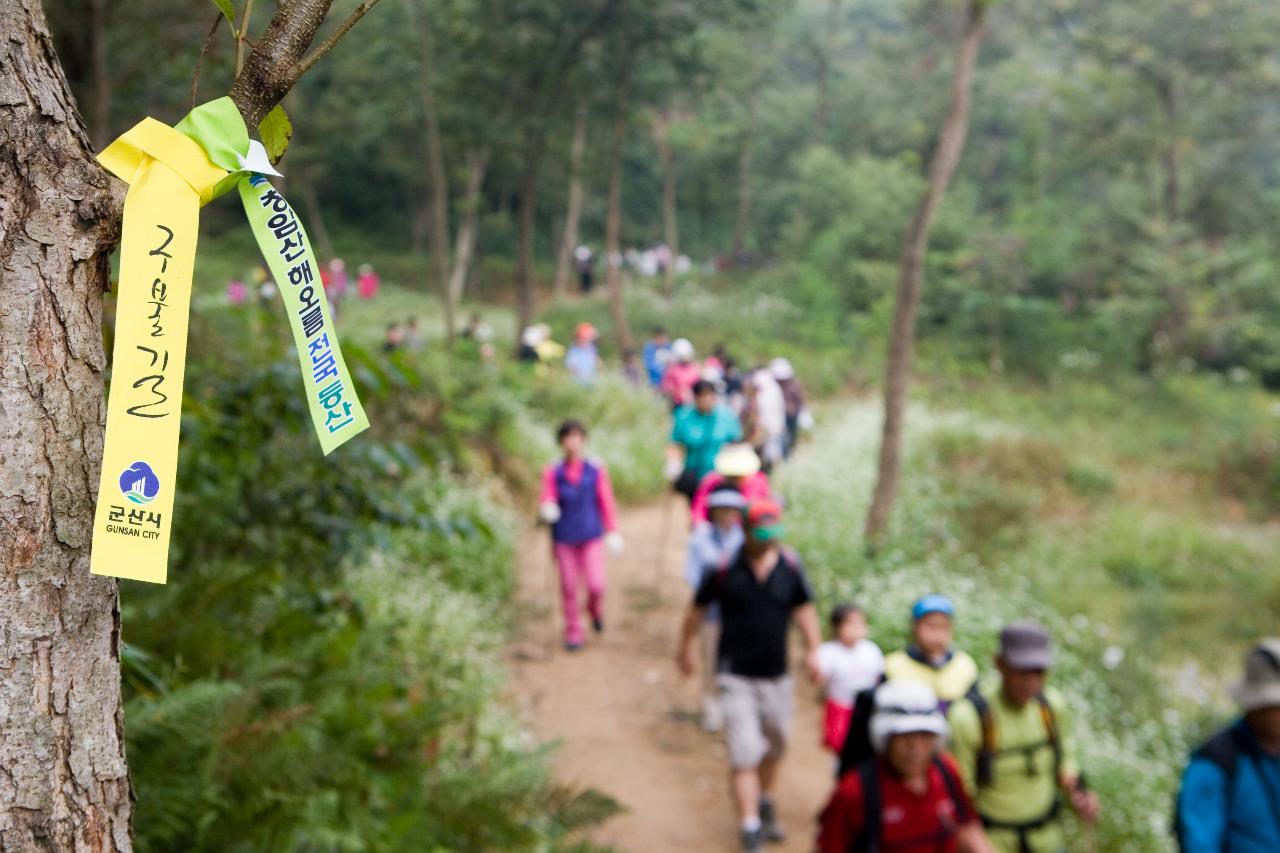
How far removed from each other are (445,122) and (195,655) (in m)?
19.4

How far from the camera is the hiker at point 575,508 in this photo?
Answer: 7.32m

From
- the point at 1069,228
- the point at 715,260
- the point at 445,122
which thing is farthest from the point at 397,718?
the point at 715,260

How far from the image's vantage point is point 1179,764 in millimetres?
6875

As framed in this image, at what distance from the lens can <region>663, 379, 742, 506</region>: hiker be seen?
8.14 metres

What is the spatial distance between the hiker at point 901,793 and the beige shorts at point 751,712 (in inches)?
57.9

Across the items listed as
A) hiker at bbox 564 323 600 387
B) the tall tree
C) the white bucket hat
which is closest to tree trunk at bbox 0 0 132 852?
the tall tree

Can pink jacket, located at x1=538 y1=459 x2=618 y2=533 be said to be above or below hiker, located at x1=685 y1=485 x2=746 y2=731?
above

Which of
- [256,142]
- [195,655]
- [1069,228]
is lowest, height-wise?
[195,655]

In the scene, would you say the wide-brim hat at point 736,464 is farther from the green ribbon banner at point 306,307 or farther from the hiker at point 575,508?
the green ribbon banner at point 306,307

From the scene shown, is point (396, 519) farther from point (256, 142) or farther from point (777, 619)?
point (256, 142)

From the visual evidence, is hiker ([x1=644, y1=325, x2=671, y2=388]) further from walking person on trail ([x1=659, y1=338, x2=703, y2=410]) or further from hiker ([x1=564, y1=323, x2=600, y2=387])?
walking person on trail ([x1=659, y1=338, x2=703, y2=410])

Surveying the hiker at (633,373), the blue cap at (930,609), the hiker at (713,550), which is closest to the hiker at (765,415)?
the hiker at (713,550)

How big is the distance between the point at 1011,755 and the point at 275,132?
332 cm

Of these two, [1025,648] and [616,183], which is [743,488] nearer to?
[1025,648]
